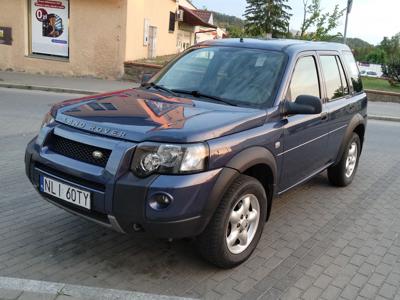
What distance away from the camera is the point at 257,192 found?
3664 millimetres

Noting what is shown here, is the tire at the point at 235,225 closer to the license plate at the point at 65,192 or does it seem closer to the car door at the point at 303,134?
the car door at the point at 303,134

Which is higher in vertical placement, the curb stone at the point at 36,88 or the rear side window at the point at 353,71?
the rear side window at the point at 353,71

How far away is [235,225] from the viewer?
11.8 ft

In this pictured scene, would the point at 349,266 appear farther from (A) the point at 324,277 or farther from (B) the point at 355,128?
(B) the point at 355,128

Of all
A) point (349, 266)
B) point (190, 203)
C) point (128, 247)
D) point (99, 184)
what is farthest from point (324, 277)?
point (99, 184)

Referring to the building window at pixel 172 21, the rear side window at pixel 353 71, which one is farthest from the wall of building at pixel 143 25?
the rear side window at pixel 353 71

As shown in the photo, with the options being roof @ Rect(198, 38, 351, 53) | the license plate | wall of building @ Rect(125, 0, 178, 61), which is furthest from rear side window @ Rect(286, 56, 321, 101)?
wall of building @ Rect(125, 0, 178, 61)

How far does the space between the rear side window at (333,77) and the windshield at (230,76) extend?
3.21 ft

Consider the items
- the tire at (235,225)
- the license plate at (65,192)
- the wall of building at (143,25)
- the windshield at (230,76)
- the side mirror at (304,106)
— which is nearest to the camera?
the license plate at (65,192)

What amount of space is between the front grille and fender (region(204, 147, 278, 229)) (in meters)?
0.79

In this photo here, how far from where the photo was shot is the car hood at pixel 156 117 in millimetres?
3115

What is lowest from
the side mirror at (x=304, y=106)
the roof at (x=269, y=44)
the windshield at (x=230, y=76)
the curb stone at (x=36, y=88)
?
the curb stone at (x=36, y=88)

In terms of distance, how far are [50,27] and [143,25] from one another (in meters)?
3.93

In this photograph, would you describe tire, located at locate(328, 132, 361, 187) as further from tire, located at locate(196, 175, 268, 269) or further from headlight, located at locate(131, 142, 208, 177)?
headlight, located at locate(131, 142, 208, 177)
